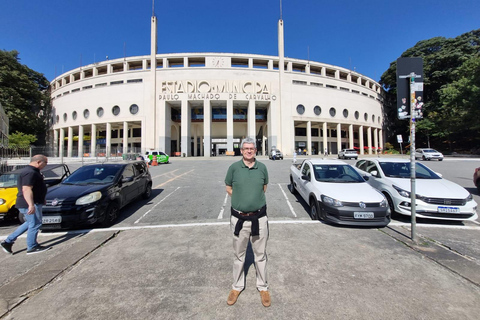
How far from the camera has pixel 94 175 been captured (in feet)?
18.4

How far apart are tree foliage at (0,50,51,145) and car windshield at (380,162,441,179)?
2072 inches

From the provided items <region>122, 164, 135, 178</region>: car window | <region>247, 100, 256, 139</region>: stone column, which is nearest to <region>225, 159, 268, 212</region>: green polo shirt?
<region>122, 164, 135, 178</region>: car window

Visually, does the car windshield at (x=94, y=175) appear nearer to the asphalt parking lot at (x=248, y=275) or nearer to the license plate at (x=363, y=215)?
the asphalt parking lot at (x=248, y=275)

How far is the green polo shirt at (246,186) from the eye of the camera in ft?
7.38

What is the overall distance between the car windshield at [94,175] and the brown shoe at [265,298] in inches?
197

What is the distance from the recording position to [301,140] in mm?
44688

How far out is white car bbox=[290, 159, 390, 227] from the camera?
14.2 ft

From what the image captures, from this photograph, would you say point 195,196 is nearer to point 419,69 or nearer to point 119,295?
point 119,295

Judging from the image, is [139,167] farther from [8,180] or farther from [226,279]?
[226,279]

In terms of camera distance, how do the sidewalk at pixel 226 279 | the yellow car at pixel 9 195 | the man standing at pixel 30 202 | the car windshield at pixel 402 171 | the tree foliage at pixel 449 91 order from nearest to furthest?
the sidewalk at pixel 226 279, the man standing at pixel 30 202, the yellow car at pixel 9 195, the car windshield at pixel 402 171, the tree foliage at pixel 449 91

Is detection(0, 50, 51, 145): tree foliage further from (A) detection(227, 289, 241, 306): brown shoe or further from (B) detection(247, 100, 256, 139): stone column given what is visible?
(A) detection(227, 289, 241, 306): brown shoe

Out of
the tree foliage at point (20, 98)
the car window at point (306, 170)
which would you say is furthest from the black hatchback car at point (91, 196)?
the tree foliage at point (20, 98)

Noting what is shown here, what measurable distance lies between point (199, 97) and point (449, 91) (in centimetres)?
4071

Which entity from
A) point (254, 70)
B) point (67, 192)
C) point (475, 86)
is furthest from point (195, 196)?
point (475, 86)
